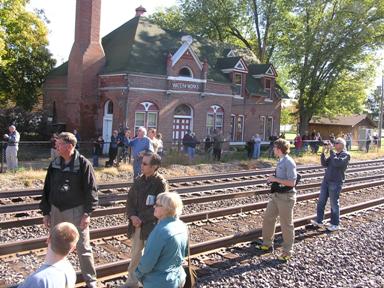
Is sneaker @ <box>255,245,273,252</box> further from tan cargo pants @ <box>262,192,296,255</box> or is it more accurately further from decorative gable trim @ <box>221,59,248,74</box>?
decorative gable trim @ <box>221,59,248,74</box>

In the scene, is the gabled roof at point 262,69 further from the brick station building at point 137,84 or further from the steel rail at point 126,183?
the steel rail at point 126,183

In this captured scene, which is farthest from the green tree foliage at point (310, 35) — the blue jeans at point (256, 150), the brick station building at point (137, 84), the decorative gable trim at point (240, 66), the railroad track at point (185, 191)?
the railroad track at point (185, 191)

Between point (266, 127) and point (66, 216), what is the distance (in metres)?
Answer: 33.0

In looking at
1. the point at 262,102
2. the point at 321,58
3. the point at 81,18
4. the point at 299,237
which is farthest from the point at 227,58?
the point at 299,237

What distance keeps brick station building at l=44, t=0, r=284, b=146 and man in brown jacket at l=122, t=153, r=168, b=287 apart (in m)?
20.4

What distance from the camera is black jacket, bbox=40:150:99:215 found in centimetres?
545

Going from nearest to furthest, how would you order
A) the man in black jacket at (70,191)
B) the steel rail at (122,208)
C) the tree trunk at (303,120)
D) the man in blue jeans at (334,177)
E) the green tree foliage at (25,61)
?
the man in black jacket at (70,191) < the steel rail at (122,208) < the man in blue jeans at (334,177) < the green tree foliage at (25,61) < the tree trunk at (303,120)

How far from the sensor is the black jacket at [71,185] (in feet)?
17.9

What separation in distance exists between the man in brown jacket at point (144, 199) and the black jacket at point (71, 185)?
20.3 inches

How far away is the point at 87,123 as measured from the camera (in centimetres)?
2811

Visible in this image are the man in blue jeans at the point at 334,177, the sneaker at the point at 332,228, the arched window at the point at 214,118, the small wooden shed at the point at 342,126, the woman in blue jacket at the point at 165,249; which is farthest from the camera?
the small wooden shed at the point at 342,126

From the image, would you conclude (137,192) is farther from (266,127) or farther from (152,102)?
(266,127)

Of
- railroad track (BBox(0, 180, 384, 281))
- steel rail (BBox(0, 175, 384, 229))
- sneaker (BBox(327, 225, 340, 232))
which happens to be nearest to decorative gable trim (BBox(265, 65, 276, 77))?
steel rail (BBox(0, 175, 384, 229))

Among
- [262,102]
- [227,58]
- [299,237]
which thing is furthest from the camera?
[262,102]
